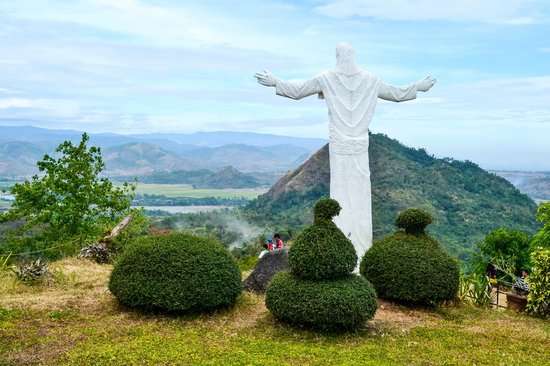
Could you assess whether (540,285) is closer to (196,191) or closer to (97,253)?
(97,253)

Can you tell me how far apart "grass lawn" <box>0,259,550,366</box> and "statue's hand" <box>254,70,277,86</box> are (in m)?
3.48

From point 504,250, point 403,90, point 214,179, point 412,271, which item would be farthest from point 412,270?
point 214,179

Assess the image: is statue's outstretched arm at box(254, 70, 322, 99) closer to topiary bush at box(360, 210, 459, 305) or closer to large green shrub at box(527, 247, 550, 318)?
topiary bush at box(360, 210, 459, 305)

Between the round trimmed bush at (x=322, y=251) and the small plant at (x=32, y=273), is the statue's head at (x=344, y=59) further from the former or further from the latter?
the small plant at (x=32, y=273)

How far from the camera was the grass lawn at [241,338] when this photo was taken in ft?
20.5

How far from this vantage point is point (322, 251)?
7.16 meters

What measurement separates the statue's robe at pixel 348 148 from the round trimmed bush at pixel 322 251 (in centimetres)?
240

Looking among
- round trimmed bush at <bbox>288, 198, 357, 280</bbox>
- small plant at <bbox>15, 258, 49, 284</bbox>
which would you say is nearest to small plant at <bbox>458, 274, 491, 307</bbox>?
round trimmed bush at <bbox>288, 198, 357, 280</bbox>

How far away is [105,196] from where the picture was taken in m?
18.0

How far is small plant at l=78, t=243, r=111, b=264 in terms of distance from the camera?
13.4 meters

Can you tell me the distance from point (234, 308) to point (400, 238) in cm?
282

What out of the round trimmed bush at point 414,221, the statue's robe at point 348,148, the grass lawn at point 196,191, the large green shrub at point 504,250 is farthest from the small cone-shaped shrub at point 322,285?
the grass lawn at point 196,191

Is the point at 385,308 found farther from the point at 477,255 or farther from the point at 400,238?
the point at 477,255

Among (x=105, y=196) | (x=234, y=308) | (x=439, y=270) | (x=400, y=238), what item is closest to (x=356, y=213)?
(x=400, y=238)
